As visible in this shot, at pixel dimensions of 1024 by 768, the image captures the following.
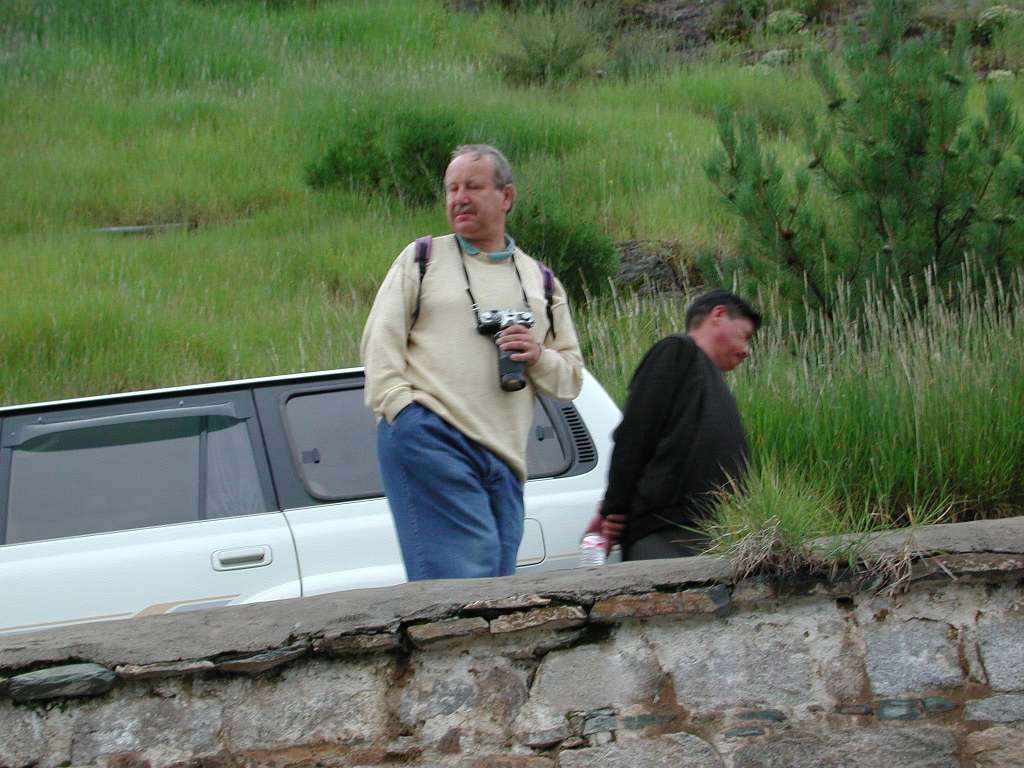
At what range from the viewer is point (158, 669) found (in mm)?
3209

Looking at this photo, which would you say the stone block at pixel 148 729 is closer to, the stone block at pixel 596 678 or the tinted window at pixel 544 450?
the stone block at pixel 596 678

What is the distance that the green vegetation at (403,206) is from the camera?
6176 mm

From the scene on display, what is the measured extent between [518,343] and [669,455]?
549mm

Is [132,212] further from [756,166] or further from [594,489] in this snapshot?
[594,489]

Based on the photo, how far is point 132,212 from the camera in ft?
44.6

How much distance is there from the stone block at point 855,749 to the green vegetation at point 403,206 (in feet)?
1.89

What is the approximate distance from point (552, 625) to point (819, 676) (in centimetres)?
69

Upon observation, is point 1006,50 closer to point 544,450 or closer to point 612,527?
point 544,450

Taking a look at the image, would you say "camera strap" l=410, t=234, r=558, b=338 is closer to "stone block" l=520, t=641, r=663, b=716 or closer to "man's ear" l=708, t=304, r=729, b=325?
"man's ear" l=708, t=304, r=729, b=325

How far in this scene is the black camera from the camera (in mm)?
3834

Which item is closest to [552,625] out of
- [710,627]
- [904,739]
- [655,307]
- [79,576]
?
[710,627]

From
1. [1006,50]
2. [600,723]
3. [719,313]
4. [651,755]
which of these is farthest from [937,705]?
[1006,50]

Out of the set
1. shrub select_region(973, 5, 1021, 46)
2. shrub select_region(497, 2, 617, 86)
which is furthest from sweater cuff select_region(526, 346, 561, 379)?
shrub select_region(973, 5, 1021, 46)

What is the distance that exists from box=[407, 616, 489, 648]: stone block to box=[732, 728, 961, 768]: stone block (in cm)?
73
